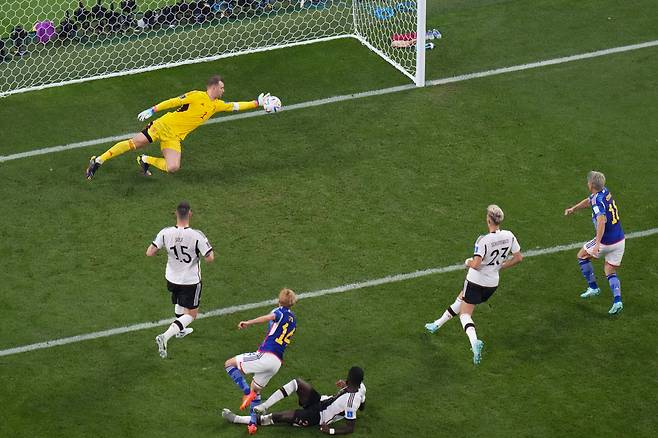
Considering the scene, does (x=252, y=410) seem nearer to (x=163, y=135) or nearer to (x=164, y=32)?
(x=163, y=135)

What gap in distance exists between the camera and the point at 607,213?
15.4m

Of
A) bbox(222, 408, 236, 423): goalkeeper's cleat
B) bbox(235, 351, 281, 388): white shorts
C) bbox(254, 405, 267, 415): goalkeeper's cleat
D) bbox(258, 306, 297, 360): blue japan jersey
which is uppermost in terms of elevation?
bbox(258, 306, 297, 360): blue japan jersey

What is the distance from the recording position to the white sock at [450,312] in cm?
1526

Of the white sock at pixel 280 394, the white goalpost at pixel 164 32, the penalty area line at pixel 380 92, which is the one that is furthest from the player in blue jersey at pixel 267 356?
the white goalpost at pixel 164 32

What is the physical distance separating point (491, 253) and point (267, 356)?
2803 mm

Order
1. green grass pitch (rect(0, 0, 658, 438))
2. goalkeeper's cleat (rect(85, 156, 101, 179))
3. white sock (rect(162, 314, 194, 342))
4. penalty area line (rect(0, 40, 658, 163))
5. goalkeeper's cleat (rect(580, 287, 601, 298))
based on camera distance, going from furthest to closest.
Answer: penalty area line (rect(0, 40, 658, 163)), goalkeeper's cleat (rect(85, 156, 101, 179)), goalkeeper's cleat (rect(580, 287, 601, 298)), white sock (rect(162, 314, 194, 342)), green grass pitch (rect(0, 0, 658, 438))

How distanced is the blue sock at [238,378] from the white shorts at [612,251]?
4.49m

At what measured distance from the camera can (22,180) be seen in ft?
61.8

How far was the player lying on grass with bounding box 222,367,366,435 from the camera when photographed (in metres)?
13.8

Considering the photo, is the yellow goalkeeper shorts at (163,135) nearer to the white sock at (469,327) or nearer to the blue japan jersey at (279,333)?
the blue japan jersey at (279,333)

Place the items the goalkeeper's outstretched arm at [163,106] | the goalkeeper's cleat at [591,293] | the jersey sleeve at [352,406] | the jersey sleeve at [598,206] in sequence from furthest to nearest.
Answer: the goalkeeper's outstretched arm at [163,106]
the goalkeeper's cleat at [591,293]
the jersey sleeve at [598,206]
the jersey sleeve at [352,406]

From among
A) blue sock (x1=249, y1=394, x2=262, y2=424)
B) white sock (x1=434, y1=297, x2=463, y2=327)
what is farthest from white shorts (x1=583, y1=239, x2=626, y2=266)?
blue sock (x1=249, y1=394, x2=262, y2=424)

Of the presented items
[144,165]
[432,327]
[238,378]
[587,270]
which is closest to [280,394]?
[238,378]

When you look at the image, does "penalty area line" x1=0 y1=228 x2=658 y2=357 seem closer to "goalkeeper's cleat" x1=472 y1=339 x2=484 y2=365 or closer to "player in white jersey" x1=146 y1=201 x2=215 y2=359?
"player in white jersey" x1=146 y1=201 x2=215 y2=359
